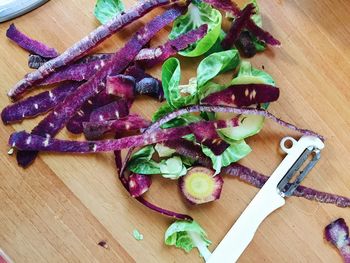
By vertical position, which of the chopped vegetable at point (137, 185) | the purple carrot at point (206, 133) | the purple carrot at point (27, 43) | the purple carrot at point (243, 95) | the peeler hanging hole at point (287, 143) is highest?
the purple carrot at point (243, 95)

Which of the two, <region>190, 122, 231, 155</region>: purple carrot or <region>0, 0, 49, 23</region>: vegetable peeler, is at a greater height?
<region>190, 122, 231, 155</region>: purple carrot

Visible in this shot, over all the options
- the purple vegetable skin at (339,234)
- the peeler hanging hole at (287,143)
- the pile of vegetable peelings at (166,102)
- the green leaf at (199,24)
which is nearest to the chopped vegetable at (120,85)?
the pile of vegetable peelings at (166,102)

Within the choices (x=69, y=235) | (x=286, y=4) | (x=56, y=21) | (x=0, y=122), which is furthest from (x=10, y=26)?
(x=286, y=4)

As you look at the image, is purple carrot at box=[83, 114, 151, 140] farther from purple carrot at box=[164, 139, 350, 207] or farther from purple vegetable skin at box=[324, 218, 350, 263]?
purple vegetable skin at box=[324, 218, 350, 263]

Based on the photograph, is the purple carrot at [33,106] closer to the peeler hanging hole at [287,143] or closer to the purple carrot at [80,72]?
the purple carrot at [80,72]

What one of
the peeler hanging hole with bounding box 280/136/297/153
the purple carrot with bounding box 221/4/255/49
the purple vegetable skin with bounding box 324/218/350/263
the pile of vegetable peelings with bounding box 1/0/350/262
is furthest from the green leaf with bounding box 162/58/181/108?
the purple vegetable skin with bounding box 324/218/350/263

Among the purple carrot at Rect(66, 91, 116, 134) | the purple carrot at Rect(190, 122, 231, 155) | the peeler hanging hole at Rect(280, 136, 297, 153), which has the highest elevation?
the peeler hanging hole at Rect(280, 136, 297, 153)
